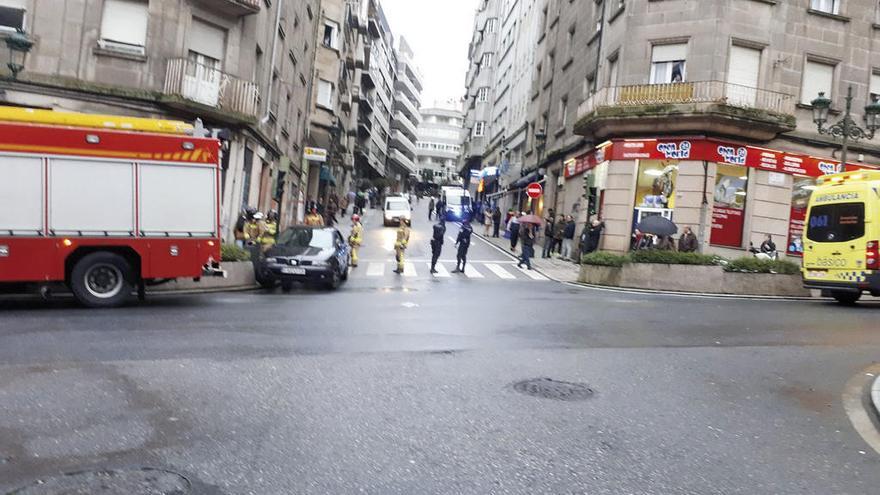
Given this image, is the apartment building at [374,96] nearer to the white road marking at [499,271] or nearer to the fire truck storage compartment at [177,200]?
the white road marking at [499,271]

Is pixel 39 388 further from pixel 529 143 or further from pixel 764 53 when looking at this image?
pixel 529 143

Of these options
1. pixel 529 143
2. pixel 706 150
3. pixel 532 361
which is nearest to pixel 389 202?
pixel 529 143

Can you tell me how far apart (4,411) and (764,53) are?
24044mm

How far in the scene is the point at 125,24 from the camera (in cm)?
1784

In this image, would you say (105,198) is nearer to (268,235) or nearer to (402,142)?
(268,235)

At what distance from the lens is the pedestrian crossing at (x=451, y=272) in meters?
18.5

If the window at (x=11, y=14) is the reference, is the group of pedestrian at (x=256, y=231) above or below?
below

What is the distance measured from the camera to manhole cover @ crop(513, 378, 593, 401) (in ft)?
19.6

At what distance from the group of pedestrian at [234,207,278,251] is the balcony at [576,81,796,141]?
1209 cm

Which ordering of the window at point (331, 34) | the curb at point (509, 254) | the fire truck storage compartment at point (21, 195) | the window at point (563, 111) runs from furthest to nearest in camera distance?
the window at point (331, 34)
the window at point (563, 111)
the curb at point (509, 254)
the fire truck storage compartment at point (21, 195)

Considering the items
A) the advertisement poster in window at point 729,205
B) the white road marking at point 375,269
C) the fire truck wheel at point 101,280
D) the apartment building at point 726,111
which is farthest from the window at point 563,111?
the fire truck wheel at point 101,280

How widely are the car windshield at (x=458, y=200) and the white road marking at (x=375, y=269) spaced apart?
98.1 ft

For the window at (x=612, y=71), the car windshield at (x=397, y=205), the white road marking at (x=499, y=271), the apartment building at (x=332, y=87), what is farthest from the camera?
the car windshield at (x=397, y=205)

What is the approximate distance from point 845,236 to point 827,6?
516 inches
